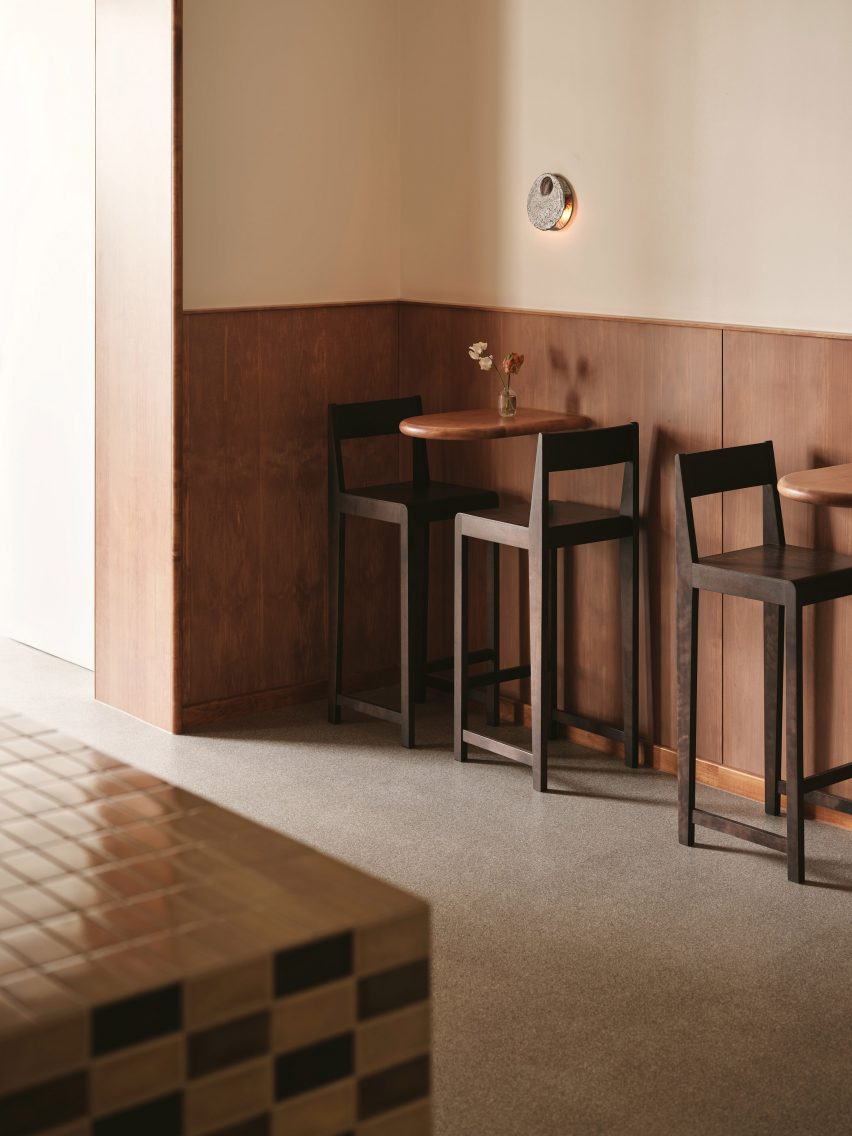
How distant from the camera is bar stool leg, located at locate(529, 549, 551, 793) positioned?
3.92m

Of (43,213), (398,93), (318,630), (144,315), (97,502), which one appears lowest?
(318,630)

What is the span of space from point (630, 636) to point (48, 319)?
2.60m

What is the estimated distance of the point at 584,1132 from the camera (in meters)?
2.33

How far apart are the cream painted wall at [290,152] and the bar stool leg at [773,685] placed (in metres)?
1.99

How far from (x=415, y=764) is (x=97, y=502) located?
4.77 feet

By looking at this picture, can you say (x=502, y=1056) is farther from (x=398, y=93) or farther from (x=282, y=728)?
(x=398, y=93)

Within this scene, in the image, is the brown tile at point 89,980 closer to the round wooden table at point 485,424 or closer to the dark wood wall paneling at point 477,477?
the dark wood wall paneling at point 477,477

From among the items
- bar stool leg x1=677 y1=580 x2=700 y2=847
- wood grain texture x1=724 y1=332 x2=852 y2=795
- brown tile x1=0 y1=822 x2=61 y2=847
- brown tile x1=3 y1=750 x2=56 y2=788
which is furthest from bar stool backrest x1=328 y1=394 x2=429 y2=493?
brown tile x1=0 y1=822 x2=61 y2=847

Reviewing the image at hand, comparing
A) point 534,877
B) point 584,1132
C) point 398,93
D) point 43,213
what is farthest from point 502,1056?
point 43,213

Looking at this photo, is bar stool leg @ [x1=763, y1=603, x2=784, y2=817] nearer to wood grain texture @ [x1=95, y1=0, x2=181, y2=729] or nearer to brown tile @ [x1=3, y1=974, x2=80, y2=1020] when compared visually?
wood grain texture @ [x1=95, y1=0, x2=181, y2=729]

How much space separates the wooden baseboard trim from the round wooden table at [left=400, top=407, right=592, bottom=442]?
1116 mm

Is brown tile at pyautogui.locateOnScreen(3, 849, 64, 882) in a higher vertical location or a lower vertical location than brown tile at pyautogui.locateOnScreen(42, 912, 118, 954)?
higher

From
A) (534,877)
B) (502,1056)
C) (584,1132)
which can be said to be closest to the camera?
(584,1132)

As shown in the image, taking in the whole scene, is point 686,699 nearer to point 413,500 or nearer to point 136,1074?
point 413,500
